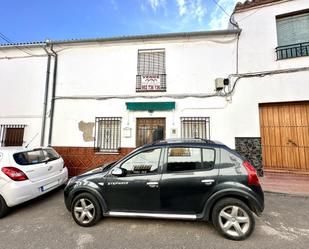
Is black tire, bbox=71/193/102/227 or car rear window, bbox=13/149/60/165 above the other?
car rear window, bbox=13/149/60/165

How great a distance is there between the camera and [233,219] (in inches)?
119

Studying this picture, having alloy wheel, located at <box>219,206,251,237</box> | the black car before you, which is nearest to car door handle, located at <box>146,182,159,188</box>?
the black car

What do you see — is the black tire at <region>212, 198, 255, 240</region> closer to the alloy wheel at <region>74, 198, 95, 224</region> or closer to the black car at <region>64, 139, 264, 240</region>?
the black car at <region>64, 139, 264, 240</region>

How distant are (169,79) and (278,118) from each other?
404cm

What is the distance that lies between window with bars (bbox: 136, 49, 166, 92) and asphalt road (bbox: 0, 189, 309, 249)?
4.82 meters

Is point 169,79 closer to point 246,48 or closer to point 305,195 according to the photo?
point 246,48

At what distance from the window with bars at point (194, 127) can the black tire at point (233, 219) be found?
3850mm

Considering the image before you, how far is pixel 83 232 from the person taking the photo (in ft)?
10.5

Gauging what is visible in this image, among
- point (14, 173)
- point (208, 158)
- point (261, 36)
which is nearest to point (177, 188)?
point (208, 158)

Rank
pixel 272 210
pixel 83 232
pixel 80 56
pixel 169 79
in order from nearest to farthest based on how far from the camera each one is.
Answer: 1. pixel 83 232
2. pixel 272 210
3. pixel 169 79
4. pixel 80 56

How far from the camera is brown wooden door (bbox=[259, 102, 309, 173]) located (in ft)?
20.1

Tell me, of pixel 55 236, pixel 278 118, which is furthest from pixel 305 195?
pixel 55 236

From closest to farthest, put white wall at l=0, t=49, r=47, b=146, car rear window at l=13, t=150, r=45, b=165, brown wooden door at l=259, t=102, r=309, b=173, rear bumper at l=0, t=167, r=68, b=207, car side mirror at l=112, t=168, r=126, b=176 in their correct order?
car side mirror at l=112, t=168, r=126, b=176 → rear bumper at l=0, t=167, r=68, b=207 → car rear window at l=13, t=150, r=45, b=165 → brown wooden door at l=259, t=102, r=309, b=173 → white wall at l=0, t=49, r=47, b=146

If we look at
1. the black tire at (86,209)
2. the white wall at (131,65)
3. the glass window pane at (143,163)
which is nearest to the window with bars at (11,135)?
the white wall at (131,65)
